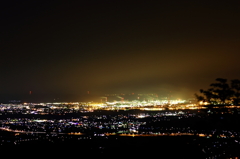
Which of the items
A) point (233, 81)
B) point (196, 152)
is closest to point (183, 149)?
point (196, 152)

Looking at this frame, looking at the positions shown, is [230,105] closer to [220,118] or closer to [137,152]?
[220,118]

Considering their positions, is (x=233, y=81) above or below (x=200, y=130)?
above

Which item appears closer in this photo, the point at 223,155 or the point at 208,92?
the point at 223,155

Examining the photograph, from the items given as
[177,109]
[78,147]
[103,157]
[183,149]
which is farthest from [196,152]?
[177,109]

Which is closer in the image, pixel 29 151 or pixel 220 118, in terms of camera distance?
pixel 29 151

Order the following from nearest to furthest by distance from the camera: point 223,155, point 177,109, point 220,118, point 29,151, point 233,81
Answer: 1. point 223,155
2. point 29,151
3. point 233,81
4. point 220,118
5. point 177,109

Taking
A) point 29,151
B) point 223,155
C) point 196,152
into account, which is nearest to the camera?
point 223,155

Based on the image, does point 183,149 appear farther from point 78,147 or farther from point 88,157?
point 78,147

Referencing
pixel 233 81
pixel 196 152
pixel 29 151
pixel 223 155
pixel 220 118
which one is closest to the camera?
pixel 223 155

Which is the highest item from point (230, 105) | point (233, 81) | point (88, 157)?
point (233, 81)
